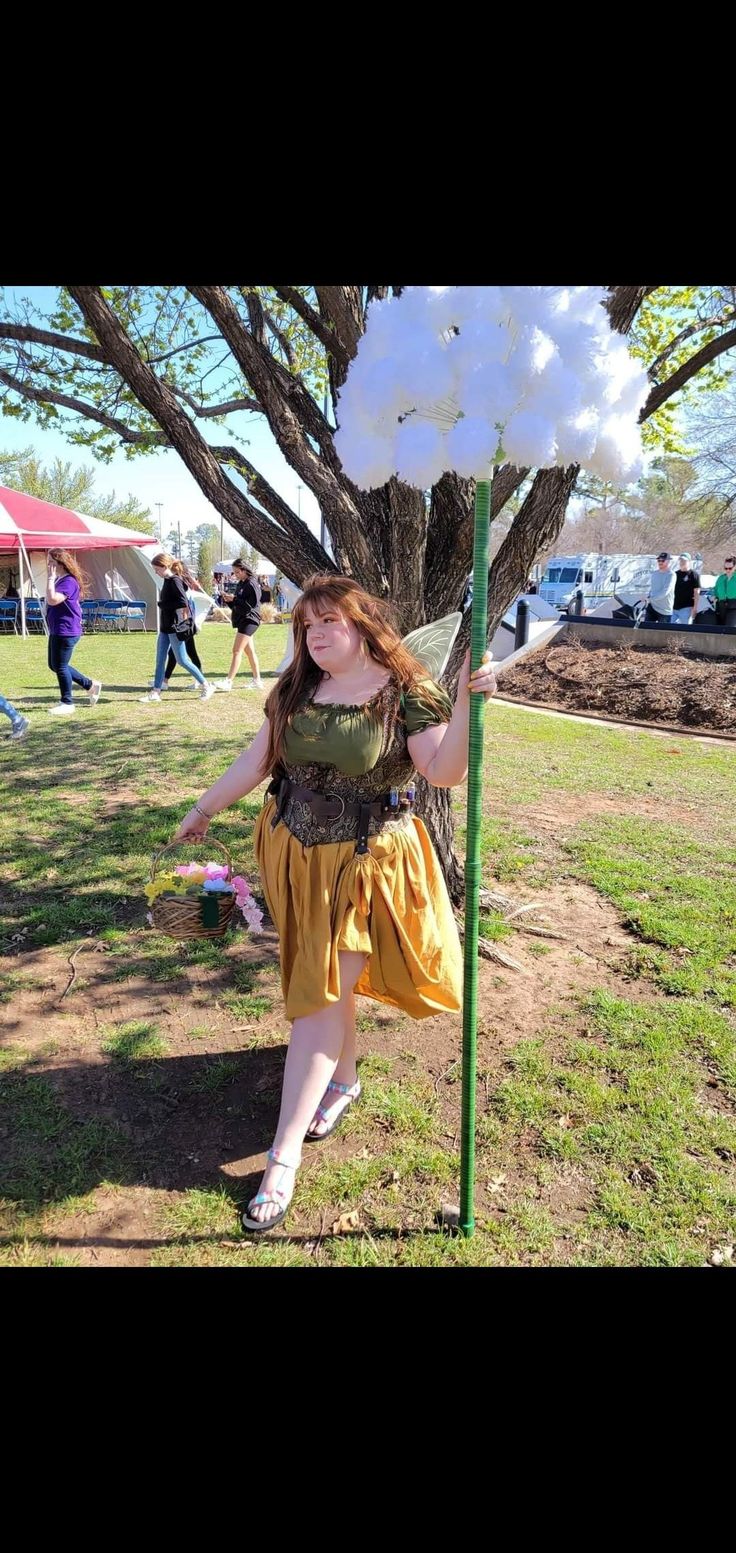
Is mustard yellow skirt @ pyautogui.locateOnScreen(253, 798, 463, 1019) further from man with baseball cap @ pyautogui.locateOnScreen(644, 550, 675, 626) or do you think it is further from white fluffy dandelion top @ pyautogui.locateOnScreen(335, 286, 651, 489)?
man with baseball cap @ pyautogui.locateOnScreen(644, 550, 675, 626)

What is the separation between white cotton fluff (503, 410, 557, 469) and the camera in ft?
5.34

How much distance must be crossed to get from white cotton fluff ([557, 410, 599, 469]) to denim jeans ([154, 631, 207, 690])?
8400 millimetres

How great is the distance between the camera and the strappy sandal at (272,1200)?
2.23 meters

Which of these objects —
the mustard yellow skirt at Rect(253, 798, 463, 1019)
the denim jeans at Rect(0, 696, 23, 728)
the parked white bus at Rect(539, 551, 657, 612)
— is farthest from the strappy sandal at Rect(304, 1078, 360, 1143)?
the parked white bus at Rect(539, 551, 657, 612)

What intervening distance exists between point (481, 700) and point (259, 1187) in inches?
58.0

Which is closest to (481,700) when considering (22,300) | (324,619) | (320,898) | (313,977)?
(324,619)

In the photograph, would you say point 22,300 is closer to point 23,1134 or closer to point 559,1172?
point 23,1134

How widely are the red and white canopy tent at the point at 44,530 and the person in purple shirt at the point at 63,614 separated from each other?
404 inches

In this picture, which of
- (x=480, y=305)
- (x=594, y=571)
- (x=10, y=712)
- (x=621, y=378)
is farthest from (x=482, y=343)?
(x=594, y=571)

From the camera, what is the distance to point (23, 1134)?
102 inches

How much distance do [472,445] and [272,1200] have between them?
194cm

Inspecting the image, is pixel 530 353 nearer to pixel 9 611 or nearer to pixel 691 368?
pixel 691 368

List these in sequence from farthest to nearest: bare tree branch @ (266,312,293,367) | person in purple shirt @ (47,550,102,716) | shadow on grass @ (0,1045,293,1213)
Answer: person in purple shirt @ (47,550,102,716) < bare tree branch @ (266,312,293,367) < shadow on grass @ (0,1045,293,1213)
